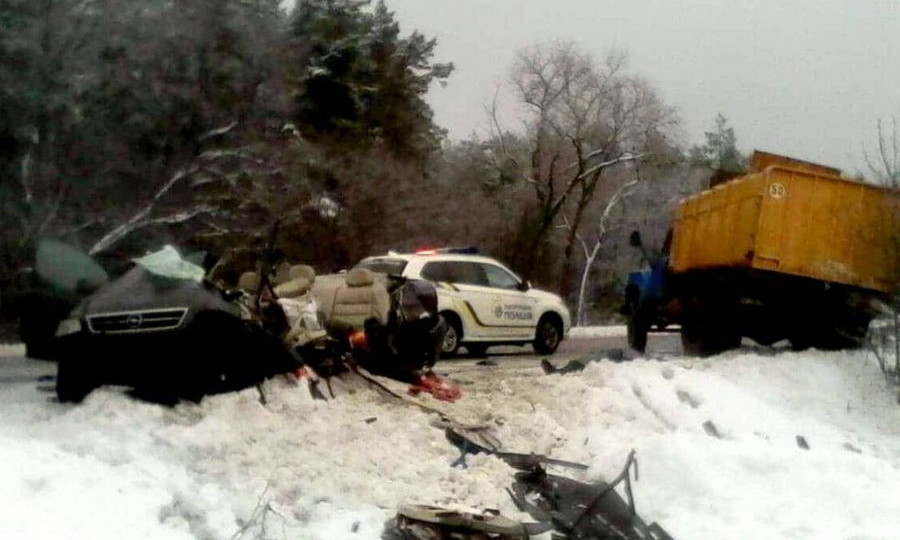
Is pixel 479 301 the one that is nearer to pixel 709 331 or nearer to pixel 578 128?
pixel 709 331

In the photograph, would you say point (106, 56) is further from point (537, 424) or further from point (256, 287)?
point (537, 424)

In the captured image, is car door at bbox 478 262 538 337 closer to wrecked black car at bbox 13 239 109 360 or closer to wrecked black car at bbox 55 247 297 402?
wrecked black car at bbox 13 239 109 360

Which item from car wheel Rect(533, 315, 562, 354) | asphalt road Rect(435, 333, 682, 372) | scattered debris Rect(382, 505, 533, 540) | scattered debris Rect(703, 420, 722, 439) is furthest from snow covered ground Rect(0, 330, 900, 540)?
car wheel Rect(533, 315, 562, 354)

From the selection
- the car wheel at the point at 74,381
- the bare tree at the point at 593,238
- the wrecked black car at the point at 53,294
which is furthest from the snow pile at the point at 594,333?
the car wheel at the point at 74,381

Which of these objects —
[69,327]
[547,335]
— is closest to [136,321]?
[69,327]

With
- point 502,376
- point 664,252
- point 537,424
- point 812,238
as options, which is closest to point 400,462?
point 537,424

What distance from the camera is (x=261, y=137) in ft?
114

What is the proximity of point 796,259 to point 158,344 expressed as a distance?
31.6ft

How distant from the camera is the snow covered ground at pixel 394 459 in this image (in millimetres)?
7582

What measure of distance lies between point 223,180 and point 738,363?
21046 mm

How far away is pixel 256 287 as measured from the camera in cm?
1216

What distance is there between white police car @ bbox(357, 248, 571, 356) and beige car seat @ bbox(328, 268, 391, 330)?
20.7ft

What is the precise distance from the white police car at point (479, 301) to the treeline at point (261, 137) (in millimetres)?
6979

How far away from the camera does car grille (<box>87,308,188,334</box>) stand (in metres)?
9.69
